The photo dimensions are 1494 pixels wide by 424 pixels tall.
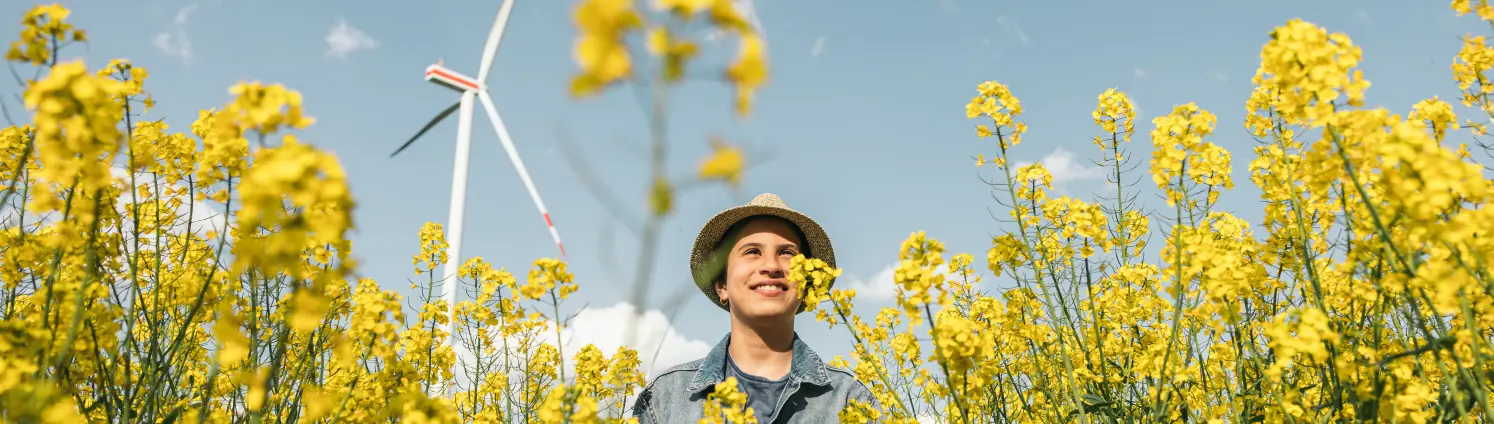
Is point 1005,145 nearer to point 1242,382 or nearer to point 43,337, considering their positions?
point 1242,382

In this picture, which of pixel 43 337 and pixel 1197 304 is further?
pixel 1197 304

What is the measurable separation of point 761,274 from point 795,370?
21.5 inches

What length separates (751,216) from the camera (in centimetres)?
425

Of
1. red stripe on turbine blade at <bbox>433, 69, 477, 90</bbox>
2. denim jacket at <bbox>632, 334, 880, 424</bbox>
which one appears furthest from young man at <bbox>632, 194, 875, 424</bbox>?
red stripe on turbine blade at <bbox>433, 69, 477, 90</bbox>

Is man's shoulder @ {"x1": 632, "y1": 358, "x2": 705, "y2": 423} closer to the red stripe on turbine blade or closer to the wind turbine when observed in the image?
the wind turbine

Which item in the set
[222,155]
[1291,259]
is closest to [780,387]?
[1291,259]

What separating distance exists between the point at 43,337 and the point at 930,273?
2213mm

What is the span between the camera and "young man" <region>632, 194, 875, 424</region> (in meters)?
3.79

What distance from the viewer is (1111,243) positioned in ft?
12.7

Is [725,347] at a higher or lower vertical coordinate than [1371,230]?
higher

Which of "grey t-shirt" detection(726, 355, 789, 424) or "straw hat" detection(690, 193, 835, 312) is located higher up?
"straw hat" detection(690, 193, 835, 312)

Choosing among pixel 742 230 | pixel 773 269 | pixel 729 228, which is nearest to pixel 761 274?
pixel 773 269

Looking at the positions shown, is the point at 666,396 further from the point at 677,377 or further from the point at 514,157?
the point at 514,157

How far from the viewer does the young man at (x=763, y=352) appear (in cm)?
379
